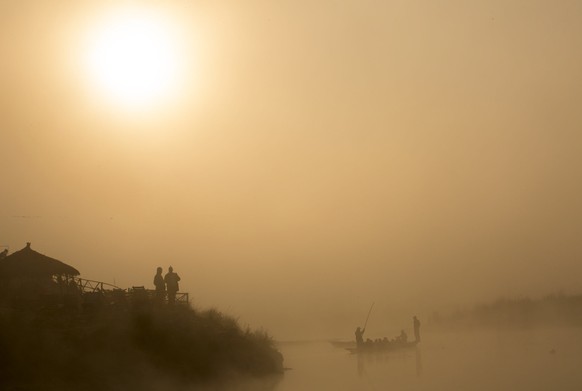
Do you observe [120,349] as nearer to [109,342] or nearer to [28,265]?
[109,342]

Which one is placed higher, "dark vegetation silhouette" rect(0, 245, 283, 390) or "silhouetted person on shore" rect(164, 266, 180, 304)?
"silhouetted person on shore" rect(164, 266, 180, 304)

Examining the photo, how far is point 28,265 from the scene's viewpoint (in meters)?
34.7

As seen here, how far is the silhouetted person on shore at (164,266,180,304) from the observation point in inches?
1404

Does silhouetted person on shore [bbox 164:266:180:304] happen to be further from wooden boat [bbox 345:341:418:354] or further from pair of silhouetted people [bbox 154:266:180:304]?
wooden boat [bbox 345:341:418:354]

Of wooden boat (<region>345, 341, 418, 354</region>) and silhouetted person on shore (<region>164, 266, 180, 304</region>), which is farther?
wooden boat (<region>345, 341, 418, 354</region>)

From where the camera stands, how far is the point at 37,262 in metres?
35.1

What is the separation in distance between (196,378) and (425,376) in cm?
1358

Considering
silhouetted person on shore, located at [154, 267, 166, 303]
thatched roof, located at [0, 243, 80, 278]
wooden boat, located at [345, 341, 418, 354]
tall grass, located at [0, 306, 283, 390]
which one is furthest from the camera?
wooden boat, located at [345, 341, 418, 354]

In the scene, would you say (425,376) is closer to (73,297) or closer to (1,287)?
(73,297)

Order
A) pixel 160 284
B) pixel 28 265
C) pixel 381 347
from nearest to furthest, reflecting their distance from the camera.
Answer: pixel 28 265 < pixel 160 284 < pixel 381 347

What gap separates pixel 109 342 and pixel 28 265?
9067 mm

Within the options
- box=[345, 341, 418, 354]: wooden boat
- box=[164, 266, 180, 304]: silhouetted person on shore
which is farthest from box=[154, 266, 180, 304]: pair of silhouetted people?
box=[345, 341, 418, 354]: wooden boat

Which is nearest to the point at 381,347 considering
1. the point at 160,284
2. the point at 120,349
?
the point at 160,284

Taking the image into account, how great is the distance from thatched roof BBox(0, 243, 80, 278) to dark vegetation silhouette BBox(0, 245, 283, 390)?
0.16 meters
